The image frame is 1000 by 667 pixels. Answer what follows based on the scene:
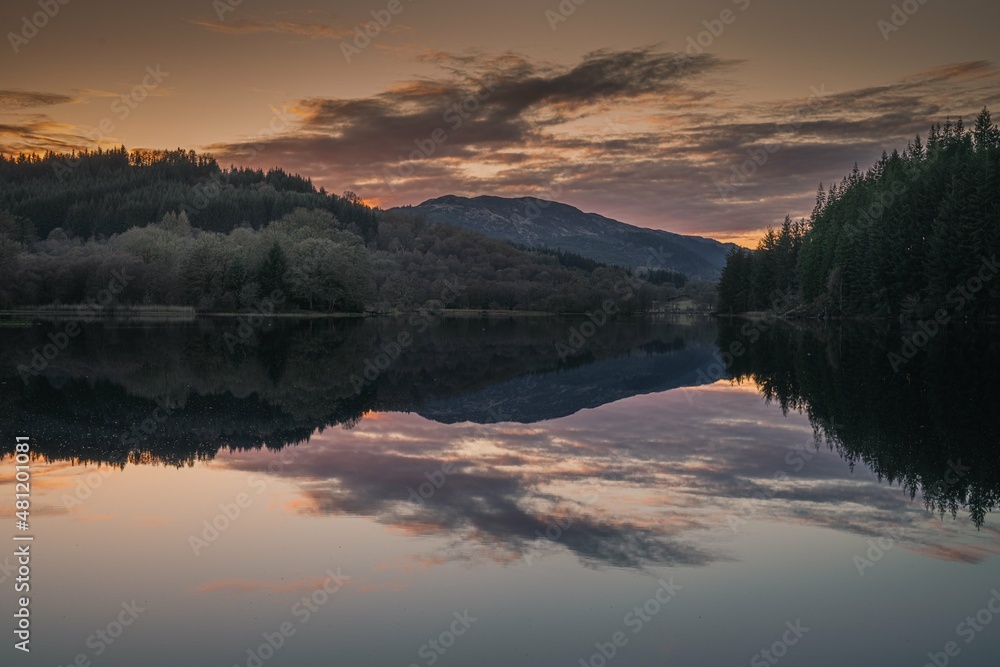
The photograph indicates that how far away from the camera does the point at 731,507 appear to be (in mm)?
15688

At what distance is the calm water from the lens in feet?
31.1
